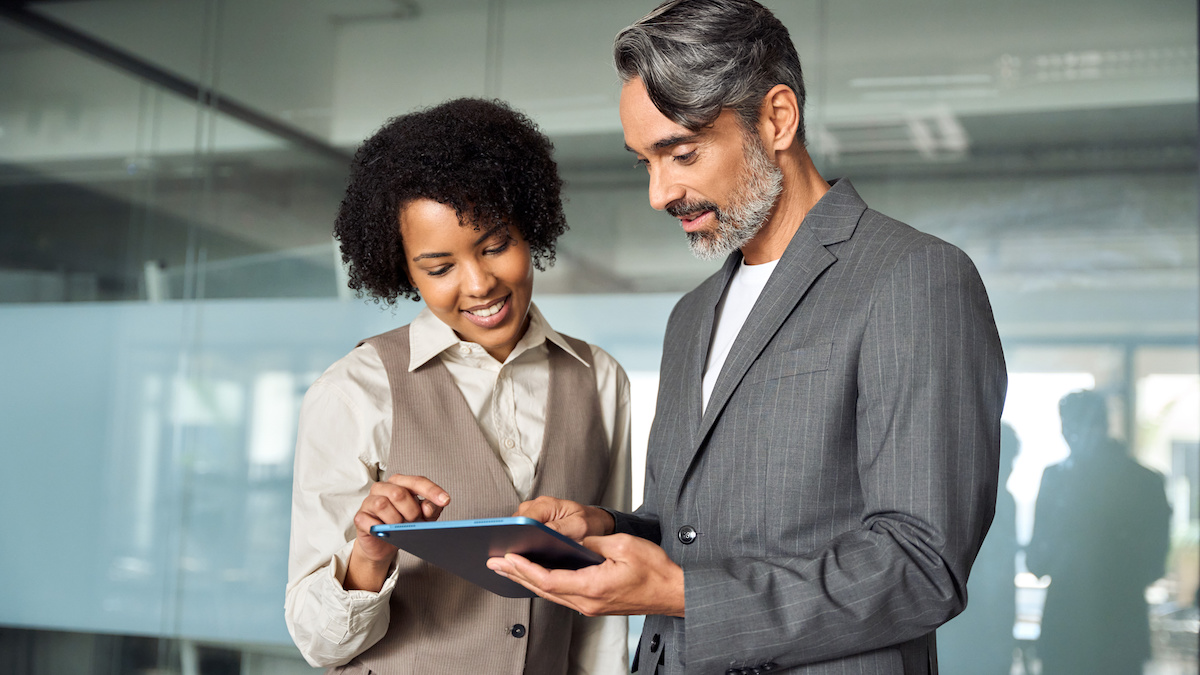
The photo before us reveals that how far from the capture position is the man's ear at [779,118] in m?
1.49

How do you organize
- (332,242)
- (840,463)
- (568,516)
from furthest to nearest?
(332,242) < (568,516) < (840,463)

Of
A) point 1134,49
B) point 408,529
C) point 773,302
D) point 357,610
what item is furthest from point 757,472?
point 1134,49

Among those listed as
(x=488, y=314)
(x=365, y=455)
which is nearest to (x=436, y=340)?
(x=488, y=314)

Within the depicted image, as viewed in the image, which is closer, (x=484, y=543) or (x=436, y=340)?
(x=484, y=543)

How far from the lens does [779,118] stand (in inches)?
59.5

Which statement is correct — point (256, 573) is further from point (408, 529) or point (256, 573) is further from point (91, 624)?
point (408, 529)

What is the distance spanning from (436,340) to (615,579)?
0.72 metres

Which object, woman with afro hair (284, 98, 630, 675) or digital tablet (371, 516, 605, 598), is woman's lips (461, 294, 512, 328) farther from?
digital tablet (371, 516, 605, 598)

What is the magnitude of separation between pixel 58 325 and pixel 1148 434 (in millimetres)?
4438

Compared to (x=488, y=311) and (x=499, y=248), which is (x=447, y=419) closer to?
(x=488, y=311)

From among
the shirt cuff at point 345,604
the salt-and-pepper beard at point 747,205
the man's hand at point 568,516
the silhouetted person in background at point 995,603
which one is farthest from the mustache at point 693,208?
the silhouetted person in background at point 995,603

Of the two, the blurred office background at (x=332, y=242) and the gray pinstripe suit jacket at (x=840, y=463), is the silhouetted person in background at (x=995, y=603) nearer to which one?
the blurred office background at (x=332, y=242)

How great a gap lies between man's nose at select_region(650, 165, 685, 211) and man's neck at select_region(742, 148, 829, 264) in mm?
171

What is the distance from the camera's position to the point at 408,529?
1162mm
